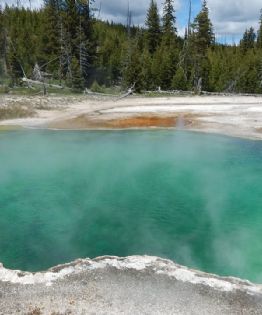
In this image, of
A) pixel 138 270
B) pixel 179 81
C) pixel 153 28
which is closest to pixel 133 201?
pixel 138 270

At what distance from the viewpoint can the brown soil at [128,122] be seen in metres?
24.3

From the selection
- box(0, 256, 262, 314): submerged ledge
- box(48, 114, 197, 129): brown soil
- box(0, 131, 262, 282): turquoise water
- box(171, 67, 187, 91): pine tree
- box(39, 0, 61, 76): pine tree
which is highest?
box(39, 0, 61, 76): pine tree

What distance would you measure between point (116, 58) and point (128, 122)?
964 inches

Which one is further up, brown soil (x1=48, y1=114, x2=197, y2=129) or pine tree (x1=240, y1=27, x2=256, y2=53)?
pine tree (x1=240, y1=27, x2=256, y2=53)

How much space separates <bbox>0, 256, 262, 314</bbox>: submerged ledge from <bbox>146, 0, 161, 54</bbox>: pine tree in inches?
1853

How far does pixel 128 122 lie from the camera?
83.8 ft

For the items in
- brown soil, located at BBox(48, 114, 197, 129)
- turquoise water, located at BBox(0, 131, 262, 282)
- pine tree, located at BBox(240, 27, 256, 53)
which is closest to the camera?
turquoise water, located at BBox(0, 131, 262, 282)

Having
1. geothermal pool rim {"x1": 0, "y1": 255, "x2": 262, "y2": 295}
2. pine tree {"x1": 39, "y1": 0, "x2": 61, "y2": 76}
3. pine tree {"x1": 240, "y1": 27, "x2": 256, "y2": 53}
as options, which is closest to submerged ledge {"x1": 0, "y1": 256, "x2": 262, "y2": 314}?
geothermal pool rim {"x1": 0, "y1": 255, "x2": 262, "y2": 295}

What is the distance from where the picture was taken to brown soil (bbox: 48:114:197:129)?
79.7 feet

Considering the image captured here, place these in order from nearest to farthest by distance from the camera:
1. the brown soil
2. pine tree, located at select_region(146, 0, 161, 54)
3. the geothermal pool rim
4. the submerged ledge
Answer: the submerged ledge, the geothermal pool rim, the brown soil, pine tree, located at select_region(146, 0, 161, 54)

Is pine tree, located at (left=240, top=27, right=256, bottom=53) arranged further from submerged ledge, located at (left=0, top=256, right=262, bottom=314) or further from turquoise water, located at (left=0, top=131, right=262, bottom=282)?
submerged ledge, located at (left=0, top=256, right=262, bottom=314)

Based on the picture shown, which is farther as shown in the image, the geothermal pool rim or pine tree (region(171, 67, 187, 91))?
pine tree (region(171, 67, 187, 91))

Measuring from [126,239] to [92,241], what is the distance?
2.90ft

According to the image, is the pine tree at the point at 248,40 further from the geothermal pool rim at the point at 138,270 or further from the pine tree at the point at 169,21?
the geothermal pool rim at the point at 138,270
